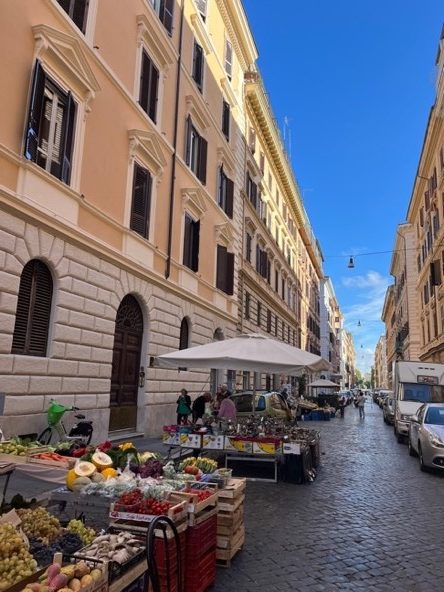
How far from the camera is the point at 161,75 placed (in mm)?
16328

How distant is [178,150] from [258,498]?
1277cm

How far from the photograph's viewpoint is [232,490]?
532cm

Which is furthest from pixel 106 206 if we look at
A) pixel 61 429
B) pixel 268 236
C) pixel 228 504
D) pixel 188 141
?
pixel 268 236

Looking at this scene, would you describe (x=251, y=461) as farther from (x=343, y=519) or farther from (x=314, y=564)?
(x=314, y=564)

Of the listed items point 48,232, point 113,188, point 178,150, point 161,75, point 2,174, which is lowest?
point 48,232

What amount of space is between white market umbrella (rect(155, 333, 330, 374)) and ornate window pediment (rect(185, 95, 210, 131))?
36.2 feet

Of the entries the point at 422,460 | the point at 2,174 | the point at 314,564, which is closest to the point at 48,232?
the point at 2,174

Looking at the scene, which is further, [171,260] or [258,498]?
[171,260]

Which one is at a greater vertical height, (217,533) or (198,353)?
(198,353)

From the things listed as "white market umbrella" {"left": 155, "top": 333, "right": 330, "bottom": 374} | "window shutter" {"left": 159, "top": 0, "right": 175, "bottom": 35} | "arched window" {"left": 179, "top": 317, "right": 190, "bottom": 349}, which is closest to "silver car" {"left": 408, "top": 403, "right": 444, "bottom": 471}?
"white market umbrella" {"left": 155, "top": 333, "right": 330, "bottom": 374}

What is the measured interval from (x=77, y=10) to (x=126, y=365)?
8.93m

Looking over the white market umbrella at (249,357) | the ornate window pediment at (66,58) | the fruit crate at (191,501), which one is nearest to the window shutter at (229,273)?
the ornate window pediment at (66,58)

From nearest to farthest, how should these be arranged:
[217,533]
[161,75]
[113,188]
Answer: [217,533] < [113,188] < [161,75]

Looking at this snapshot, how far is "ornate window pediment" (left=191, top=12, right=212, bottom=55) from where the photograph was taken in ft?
62.6
